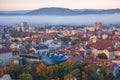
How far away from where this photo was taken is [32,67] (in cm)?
565

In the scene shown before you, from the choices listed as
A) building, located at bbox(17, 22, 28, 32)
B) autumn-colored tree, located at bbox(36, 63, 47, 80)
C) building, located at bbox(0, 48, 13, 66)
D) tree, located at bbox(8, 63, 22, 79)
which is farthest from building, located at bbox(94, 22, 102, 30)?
tree, located at bbox(8, 63, 22, 79)

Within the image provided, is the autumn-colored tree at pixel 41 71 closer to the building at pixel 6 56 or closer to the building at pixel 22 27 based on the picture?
the building at pixel 6 56

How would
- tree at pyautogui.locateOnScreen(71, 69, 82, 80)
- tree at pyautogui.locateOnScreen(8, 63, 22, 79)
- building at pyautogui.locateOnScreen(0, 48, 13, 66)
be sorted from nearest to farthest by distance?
tree at pyautogui.locateOnScreen(71, 69, 82, 80) < tree at pyautogui.locateOnScreen(8, 63, 22, 79) < building at pyautogui.locateOnScreen(0, 48, 13, 66)

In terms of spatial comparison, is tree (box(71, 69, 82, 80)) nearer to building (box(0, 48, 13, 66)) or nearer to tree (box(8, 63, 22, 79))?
tree (box(8, 63, 22, 79))

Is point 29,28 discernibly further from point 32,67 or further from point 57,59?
point 32,67

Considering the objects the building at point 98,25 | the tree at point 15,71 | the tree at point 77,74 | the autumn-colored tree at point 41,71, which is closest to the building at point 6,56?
the tree at point 15,71

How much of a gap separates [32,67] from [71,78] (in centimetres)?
110

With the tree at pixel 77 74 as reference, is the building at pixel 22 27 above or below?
below

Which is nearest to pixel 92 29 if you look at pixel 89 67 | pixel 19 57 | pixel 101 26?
pixel 101 26

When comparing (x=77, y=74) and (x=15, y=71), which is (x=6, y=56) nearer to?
(x=15, y=71)

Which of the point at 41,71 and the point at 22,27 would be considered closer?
the point at 41,71

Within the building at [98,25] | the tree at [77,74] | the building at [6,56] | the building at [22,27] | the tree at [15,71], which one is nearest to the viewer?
the tree at [77,74]

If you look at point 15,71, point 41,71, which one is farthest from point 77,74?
point 15,71

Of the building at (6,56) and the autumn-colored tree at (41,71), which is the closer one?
the autumn-colored tree at (41,71)
